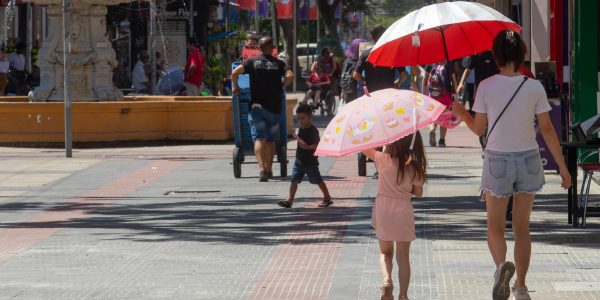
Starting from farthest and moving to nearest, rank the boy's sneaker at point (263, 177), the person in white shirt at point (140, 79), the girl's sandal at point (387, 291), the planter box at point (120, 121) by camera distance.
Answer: the person in white shirt at point (140, 79), the planter box at point (120, 121), the boy's sneaker at point (263, 177), the girl's sandal at point (387, 291)

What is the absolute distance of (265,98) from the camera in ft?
53.2

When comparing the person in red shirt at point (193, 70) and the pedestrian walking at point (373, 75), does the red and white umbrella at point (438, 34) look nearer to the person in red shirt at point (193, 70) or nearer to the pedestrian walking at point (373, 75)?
the pedestrian walking at point (373, 75)

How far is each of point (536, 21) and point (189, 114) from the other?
19.0 feet

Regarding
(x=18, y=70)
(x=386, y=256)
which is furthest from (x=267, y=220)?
(x=18, y=70)

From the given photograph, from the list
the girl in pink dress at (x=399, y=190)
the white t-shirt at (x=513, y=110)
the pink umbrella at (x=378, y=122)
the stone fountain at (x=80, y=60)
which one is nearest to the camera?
the pink umbrella at (x=378, y=122)

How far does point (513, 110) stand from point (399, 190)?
78 cm

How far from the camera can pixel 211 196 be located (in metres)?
14.9

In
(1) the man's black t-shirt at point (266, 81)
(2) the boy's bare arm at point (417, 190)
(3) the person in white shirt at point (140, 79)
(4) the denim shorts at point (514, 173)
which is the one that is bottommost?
(2) the boy's bare arm at point (417, 190)

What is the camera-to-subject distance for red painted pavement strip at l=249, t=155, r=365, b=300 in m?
8.93

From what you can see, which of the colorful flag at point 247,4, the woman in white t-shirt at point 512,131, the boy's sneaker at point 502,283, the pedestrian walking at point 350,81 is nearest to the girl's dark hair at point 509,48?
the woman in white t-shirt at point 512,131

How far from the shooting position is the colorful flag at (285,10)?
54.4 meters

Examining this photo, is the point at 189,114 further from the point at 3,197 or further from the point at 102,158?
the point at 3,197

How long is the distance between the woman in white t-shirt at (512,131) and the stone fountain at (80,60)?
16.9 meters

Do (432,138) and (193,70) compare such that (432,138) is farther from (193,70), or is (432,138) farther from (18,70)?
(18,70)
